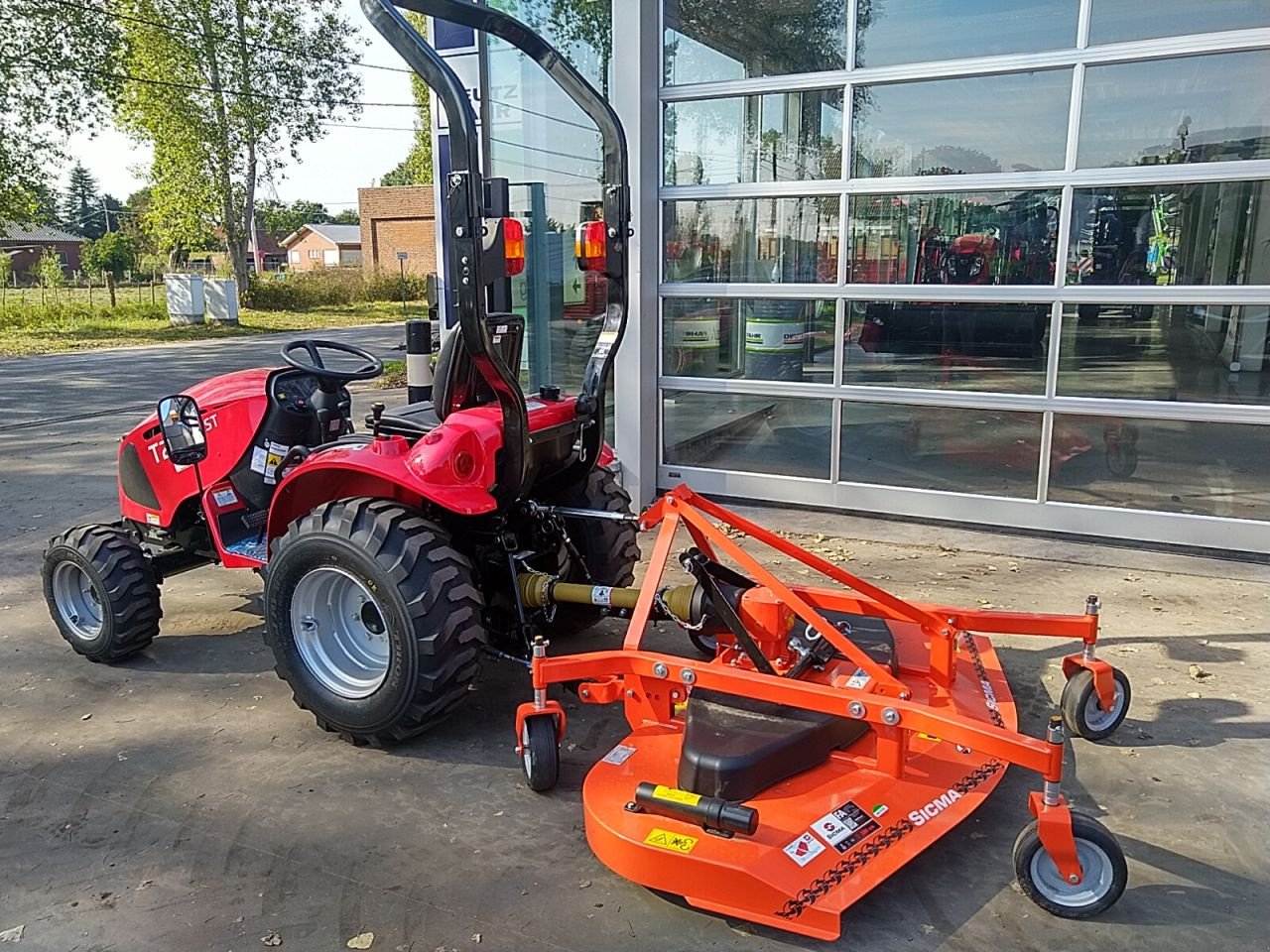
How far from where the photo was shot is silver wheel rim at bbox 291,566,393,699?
3.98 meters

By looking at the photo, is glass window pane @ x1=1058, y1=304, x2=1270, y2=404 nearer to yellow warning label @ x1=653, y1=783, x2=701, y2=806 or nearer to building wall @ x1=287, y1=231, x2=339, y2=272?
yellow warning label @ x1=653, y1=783, x2=701, y2=806

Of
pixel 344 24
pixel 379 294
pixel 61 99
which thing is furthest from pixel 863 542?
pixel 379 294

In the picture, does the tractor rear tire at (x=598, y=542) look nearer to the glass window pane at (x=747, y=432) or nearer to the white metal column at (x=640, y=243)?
the white metal column at (x=640, y=243)

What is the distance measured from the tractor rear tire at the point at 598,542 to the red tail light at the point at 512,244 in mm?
1380

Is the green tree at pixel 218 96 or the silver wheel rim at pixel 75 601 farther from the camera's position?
the green tree at pixel 218 96

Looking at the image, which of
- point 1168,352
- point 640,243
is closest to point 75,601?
point 640,243

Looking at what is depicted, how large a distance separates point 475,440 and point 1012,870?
225 centimetres

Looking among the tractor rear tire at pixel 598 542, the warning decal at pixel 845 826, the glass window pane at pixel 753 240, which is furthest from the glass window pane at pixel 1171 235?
the warning decal at pixel 845 826

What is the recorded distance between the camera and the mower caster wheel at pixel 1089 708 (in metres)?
3.82

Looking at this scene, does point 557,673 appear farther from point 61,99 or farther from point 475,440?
point 61,99

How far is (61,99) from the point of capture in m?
26.4

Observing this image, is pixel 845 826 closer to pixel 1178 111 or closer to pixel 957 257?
pixel 957 257

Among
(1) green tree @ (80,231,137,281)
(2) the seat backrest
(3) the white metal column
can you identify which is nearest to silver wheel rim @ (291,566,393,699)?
(2) the seat backrest

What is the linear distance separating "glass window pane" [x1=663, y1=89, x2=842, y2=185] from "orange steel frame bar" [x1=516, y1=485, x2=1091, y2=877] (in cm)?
376
